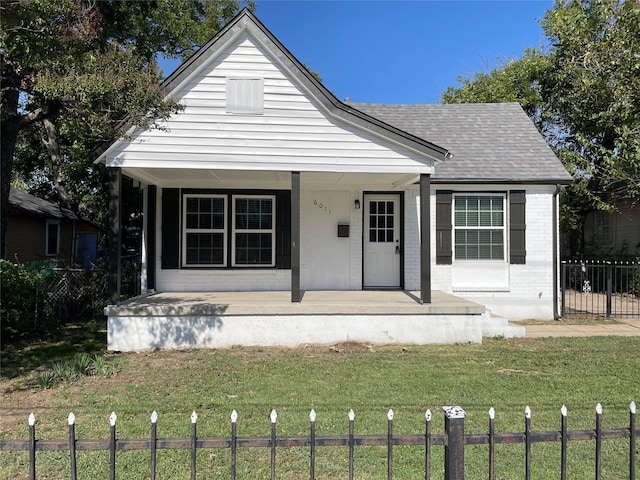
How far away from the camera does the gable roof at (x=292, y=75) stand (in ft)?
27.8

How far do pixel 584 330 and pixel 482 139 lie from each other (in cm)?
552

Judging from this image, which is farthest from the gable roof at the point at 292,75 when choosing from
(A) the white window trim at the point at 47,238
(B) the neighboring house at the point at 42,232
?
(A) the white window trim at the point at 47,238

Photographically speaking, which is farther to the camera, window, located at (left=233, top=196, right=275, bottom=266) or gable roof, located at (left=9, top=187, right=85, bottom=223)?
gable roof, located at (left=9, top=187, right=85, bottom=223)

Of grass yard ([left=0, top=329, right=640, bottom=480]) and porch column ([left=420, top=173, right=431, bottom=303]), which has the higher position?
porch column ([left=420, top=173, right=431, bottom=303])

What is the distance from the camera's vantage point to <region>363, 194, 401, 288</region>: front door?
11.6 metres

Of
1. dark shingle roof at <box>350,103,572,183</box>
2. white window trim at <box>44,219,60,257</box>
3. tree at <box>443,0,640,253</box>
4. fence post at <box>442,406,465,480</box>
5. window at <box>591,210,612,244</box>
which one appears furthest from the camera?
white window trim at <box>44,219,60,257</box>

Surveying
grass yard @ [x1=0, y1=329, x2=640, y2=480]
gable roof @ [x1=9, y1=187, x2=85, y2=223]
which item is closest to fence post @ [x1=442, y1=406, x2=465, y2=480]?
grass yard @ [x1=0, y1=329, x2=640, y2=480]

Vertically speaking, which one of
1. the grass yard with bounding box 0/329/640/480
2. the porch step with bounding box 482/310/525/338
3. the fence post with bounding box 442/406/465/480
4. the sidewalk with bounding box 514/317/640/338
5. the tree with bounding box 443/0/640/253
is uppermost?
the tree with bounding box 443/0/640/253

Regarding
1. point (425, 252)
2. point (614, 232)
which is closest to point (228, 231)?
point (425, 252)

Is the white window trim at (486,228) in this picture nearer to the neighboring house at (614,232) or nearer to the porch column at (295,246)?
the porch column at (295,246)

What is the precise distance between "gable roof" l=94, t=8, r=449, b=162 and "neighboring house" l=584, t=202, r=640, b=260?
12018 mm

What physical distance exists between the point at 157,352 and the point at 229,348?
4.12ft

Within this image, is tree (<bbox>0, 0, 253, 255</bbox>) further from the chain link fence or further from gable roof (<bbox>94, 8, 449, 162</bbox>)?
the chain link fence

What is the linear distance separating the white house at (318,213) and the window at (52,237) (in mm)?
14716
